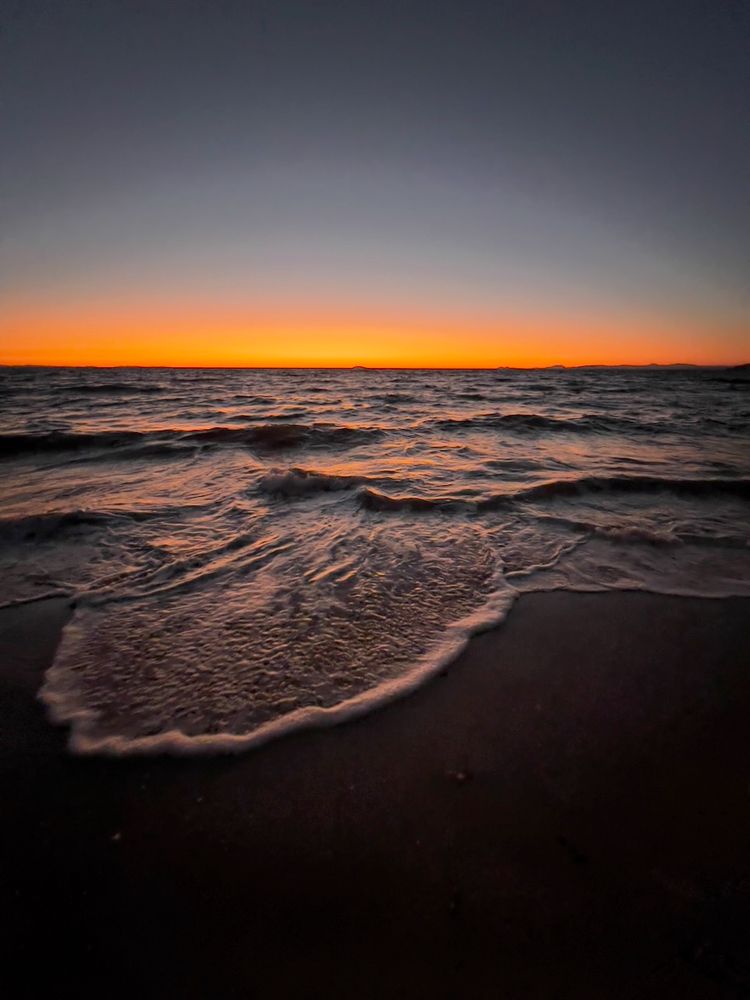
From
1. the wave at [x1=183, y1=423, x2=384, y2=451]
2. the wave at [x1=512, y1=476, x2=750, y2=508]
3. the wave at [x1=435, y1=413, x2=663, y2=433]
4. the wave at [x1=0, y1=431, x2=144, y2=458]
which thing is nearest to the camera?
the wave at [x1=512, y1=476, x2=750, y2=508]

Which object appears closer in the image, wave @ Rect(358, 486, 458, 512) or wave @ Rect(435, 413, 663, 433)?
wave @ Rect(358, 486, 458, 512)

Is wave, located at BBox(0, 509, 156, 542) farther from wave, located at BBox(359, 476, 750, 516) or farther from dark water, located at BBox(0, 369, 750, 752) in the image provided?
wave, located at BBox(359, 476, 750, 516)

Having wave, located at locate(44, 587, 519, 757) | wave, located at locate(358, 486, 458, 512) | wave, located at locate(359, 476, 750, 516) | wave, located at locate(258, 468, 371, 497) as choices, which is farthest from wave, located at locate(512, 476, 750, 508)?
wave, located at locate(44, 587, 519, 757)

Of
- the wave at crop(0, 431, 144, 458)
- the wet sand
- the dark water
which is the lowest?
the wet sand

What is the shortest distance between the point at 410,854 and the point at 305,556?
7.96 ft

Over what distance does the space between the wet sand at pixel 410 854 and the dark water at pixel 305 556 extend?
25 centimetres

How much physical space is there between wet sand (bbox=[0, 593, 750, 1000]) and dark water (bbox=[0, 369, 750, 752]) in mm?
247

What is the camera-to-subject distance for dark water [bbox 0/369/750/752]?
2064 millimetres

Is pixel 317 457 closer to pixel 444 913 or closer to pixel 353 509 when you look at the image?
pixel 353 509

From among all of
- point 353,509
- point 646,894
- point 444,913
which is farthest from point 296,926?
point 353,509

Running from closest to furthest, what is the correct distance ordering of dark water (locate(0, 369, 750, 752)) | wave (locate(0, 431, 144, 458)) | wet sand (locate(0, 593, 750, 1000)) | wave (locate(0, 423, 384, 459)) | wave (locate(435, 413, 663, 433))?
1. wet sand (locate(0, 593, 750, 1000))
2. dark water (locate(0, 369, 750, 752))
3. wave (locate(0, 431, 144, 458))
4. wave (locate(0, 423, 384, 459))
5. wave (locate(435, 413, 663, 433))

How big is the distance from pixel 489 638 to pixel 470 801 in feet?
3.43

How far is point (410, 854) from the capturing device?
4.48ft

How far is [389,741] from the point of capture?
1.78 metres
